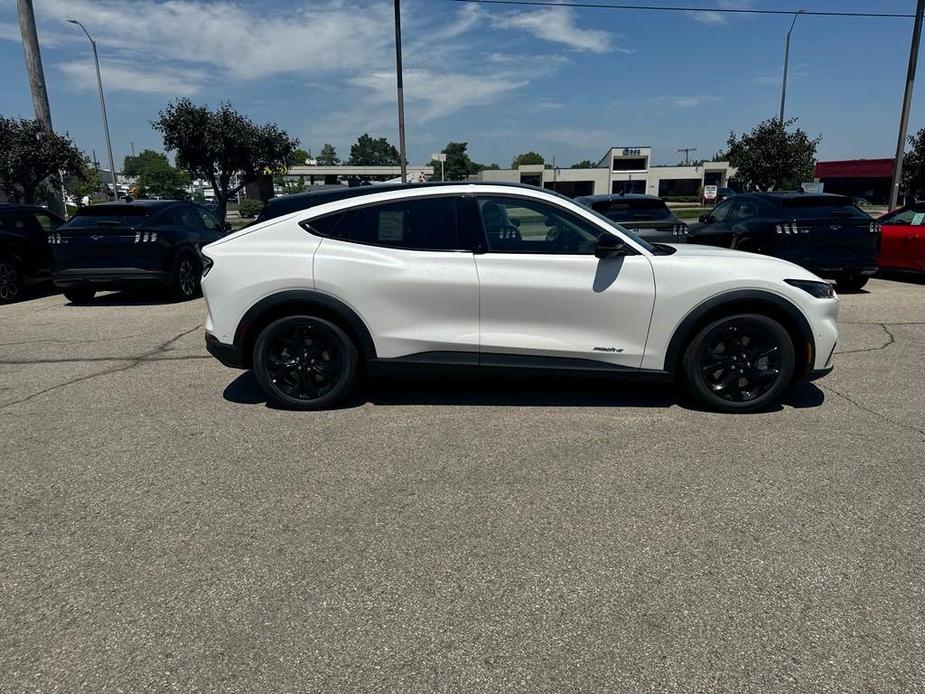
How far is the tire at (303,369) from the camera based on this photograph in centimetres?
476

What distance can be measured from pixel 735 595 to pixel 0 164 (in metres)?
20.9

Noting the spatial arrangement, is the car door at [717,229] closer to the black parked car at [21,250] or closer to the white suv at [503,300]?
the white suv at [503,300]

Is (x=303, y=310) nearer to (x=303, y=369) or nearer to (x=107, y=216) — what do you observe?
(x=303, y=369)

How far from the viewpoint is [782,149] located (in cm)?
2553

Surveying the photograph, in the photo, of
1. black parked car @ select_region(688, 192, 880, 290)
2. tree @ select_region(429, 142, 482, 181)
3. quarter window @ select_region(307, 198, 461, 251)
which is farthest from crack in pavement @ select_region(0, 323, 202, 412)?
tree @ select_region(429, 142, 482, 181)

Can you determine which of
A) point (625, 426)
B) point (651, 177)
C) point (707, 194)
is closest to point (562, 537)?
point (625, 426)

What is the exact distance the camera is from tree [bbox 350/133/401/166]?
186 m

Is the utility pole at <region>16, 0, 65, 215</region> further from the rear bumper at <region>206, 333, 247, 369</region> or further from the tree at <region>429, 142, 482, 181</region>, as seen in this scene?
the tree at <region>429, 142, 482, 181</region>

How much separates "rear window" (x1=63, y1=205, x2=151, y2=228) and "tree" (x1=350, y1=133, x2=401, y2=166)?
181954 millimetres

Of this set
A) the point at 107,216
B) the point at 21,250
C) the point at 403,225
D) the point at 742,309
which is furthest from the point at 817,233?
the point at 21,250

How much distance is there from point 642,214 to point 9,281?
33.8 feet

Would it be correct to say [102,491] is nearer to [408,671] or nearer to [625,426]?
[408,671]

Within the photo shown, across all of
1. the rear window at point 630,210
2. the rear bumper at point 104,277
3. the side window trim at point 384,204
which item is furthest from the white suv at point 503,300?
the rear window at point 630,210

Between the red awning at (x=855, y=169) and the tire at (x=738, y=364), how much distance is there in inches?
2490
